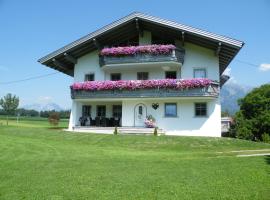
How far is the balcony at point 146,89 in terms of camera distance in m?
27.1

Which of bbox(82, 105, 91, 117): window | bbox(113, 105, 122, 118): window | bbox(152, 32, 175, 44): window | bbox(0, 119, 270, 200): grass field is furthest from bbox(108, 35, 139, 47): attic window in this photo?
bbox(0, 119, 270, 200): grass field

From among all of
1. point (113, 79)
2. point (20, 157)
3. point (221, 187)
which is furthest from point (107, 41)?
point (221, 187)

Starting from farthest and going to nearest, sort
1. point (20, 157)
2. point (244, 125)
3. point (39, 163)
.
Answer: point (244, 125)
point (20, 157)
point (39, 163)

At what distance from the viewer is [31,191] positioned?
8.20 meters

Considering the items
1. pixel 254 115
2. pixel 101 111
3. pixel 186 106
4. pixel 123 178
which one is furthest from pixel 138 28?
pixel 123 178

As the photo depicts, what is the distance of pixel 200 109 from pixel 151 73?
549 centimetres

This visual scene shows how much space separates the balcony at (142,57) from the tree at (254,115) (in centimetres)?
1172

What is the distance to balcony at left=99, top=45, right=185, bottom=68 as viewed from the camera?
28375 mm

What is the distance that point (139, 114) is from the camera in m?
29.8

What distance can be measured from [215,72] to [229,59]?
2082mm

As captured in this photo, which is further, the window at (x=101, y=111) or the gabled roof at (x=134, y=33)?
the window at (x=101, y=111)

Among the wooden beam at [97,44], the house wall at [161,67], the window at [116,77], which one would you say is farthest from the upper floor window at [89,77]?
the wooden beam at [97,44]

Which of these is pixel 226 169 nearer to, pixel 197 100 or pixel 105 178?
pixel 105 178

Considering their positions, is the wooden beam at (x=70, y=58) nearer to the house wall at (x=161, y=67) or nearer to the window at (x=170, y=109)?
the house wall at (x=161, y=67)
